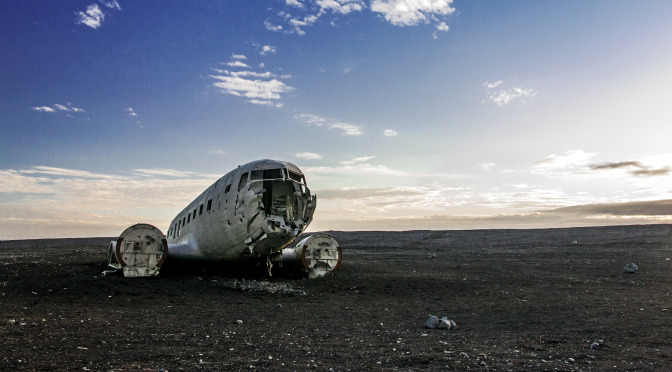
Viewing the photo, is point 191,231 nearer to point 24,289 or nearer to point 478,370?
point 24,289

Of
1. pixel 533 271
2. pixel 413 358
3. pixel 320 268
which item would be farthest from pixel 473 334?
pixel 533 271

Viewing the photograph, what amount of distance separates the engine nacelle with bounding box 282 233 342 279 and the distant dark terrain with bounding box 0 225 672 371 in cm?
88

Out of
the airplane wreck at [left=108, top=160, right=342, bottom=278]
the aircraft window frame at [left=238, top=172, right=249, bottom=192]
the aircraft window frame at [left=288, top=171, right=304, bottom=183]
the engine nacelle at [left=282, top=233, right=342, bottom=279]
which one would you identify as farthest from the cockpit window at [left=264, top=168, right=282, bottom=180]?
the engine nacelle at [left=282, top=233, right=342, bottom=279]

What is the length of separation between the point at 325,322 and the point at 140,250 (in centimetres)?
974

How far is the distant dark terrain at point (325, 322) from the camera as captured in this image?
665 centimetres

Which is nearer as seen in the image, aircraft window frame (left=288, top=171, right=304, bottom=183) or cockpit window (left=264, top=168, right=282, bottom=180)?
cockpit window (left=264, top=168, right=282, bottom=180)

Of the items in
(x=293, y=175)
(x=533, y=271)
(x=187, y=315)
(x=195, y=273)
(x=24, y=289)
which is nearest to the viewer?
(x=187, y=315)

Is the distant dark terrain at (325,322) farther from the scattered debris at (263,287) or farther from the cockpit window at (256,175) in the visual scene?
the cockpit window at (256,175)

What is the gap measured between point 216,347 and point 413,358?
3489 millimetres

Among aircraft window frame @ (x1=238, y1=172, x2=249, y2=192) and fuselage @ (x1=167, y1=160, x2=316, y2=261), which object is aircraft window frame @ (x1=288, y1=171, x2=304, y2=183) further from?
aircraft window frame @ (x1=238, y1=172, x2=249, y2=192)

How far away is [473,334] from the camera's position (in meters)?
8.79

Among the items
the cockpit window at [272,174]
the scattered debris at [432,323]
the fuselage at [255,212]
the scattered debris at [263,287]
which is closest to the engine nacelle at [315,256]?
the scattered debris at [263,287]

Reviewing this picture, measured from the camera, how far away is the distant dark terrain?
6.65 metres

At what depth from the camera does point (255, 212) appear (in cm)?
1475
